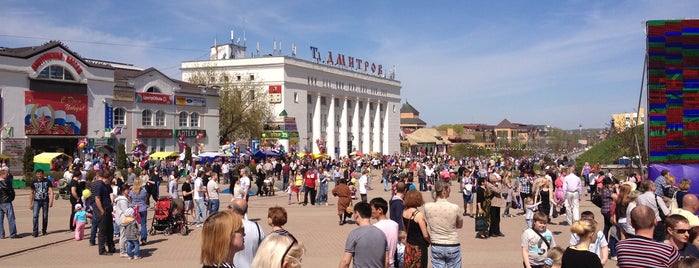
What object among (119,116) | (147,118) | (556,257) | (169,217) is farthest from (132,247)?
(147,118)

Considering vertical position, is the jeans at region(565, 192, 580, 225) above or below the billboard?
below

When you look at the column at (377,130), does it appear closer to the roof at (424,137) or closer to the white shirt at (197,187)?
the roof at (424,137)

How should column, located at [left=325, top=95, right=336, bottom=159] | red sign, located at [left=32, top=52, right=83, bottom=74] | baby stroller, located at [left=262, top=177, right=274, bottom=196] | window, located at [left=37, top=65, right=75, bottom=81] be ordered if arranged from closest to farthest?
1. baby stroller, located at [left=262, top=177, right=274, bottom=196]
2. red sign, located at [left=32, top=52, right=83, bottom=74]
3. window, located at [left=37, top=65, right=75, bottom=81]
4. column, located at [left=325, top=95, right=336, bottom=159]

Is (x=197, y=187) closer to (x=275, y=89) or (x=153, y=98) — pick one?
(x=153, y=98)

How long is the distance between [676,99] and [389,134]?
82.4 meters

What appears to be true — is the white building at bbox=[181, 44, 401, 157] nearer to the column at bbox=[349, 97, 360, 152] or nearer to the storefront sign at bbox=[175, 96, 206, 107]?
the column at bbox=[349, 97, 360, 152]

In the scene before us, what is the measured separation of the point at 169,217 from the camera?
1460 centimetres

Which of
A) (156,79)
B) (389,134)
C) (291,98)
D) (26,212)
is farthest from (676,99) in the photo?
(389,134)

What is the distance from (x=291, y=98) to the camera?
73750 millimetres

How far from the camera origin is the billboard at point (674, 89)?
16.0m

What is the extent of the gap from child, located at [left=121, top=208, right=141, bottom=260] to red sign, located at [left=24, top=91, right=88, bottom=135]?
33670 mm

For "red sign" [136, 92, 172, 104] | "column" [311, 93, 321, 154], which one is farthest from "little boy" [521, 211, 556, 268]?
"column" [311, 93, 321, 154]

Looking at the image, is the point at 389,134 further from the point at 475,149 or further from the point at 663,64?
the point at 663,64

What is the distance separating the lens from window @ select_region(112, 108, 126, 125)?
154ft
